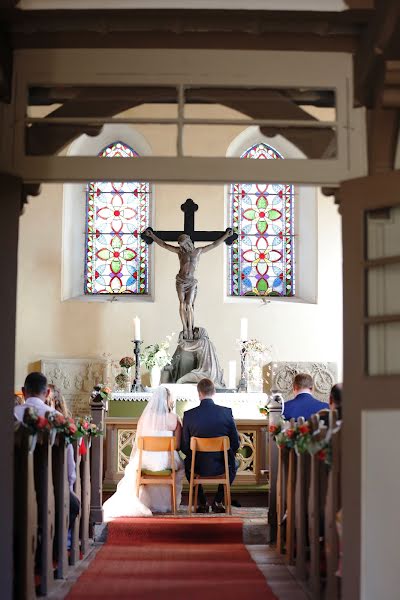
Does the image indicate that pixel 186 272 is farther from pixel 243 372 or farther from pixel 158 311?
pixel 243 372

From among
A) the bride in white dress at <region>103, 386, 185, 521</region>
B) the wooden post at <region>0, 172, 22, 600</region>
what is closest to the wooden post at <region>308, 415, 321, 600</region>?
the wooden post at <region>0, 172, 22, 600</region>

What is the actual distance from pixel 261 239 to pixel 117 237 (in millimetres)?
2238

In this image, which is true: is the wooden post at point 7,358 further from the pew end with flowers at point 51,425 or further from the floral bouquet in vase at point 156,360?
the floral bouquet in vase at point 156,360

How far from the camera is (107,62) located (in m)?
5.35

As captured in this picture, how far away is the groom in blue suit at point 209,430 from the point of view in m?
9.46

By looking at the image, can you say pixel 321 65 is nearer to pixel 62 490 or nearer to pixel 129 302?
pixel 62 490

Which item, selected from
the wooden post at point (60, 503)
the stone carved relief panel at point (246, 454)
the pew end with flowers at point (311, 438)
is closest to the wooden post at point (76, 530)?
the wooden post at point (60, 503)

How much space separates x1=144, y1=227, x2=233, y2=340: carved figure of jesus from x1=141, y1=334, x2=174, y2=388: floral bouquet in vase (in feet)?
1.23

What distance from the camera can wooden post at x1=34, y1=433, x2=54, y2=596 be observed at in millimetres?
5941

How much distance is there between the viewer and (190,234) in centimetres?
1279

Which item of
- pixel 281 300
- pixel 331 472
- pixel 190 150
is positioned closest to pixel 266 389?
pixel 281 300

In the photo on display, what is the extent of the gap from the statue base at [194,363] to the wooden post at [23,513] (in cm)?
686

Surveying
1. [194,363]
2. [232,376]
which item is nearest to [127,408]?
[194,363]

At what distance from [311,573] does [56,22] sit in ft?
11.8
